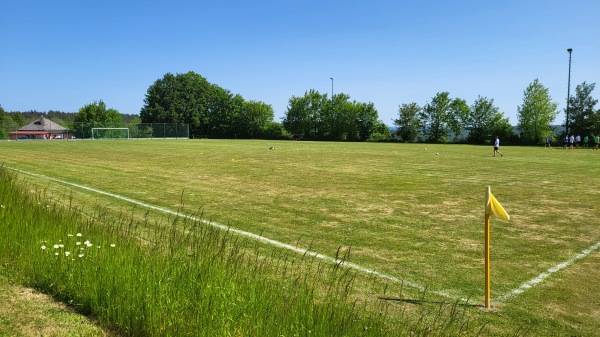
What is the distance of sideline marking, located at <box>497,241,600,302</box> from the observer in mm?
5679

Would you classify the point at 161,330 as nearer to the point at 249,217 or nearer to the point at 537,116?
the point at 249,217

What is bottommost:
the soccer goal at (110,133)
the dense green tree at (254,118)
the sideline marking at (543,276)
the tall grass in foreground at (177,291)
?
the sideline marking at (543,276)

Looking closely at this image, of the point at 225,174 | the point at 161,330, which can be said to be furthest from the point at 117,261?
the point at 225,174

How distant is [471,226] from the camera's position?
9.42m

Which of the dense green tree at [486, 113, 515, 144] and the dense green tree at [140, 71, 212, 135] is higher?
the dense green tree at [140, 71, 212, 135]

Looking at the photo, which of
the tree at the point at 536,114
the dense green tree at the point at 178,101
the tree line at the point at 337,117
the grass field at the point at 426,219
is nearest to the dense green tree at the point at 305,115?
the tree line at the point at 337,117

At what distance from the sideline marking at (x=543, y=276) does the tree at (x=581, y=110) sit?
6120cm

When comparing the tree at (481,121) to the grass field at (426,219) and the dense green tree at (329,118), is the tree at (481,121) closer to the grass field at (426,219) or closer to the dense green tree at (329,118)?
the dense green tree at (329,118)

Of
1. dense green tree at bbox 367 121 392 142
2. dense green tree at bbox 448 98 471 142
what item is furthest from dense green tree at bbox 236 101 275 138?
dense green tree at bbox 448 98 471 142

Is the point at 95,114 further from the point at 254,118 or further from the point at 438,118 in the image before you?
the point at 438,118

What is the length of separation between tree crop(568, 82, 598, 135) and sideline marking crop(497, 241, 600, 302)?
201 ft

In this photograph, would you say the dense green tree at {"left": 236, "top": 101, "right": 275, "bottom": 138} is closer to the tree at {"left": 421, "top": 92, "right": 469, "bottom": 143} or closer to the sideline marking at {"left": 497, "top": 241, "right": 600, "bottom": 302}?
the tree at {"left": 421, "top": 92, "right": 469, "bottom": 143}

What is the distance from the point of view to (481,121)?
7450cm

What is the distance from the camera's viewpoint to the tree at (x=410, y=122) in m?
79.7
